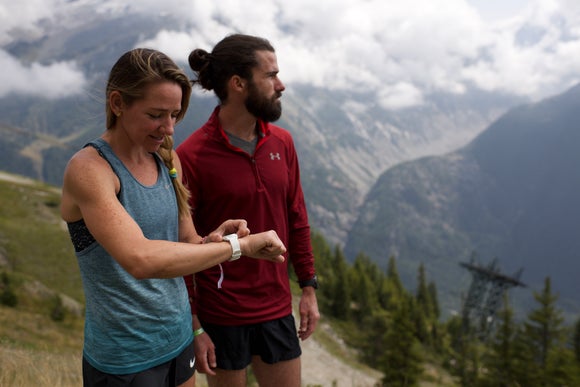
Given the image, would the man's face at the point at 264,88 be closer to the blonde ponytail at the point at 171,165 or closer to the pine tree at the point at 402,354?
the blonde ponytail at the point at 171,165

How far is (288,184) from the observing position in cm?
459

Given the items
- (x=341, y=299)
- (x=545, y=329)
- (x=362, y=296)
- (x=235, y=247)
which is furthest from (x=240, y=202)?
(x=362, y=296)

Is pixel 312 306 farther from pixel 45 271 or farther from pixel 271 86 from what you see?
pixel 45 271

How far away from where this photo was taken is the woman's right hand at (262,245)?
2791 mm

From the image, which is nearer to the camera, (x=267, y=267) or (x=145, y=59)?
(x=145, y=59)

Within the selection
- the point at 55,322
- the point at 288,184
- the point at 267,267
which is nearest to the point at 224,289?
the point at 267,267

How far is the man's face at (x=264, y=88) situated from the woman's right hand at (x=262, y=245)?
1.73 meters

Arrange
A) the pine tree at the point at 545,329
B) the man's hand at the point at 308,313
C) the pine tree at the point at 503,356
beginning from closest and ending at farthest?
the man's hand at the point at 308,313
the pine tree at the point at 503,356
the pine tree at the point at 545,329

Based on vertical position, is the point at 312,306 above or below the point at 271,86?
below

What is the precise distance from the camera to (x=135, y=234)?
94.5 inches

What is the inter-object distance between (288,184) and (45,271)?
46.7m

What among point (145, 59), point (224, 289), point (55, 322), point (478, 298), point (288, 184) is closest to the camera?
point (145, 59)

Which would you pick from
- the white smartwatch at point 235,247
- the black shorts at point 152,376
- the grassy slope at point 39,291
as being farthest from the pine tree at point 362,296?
the white smartwatch at point 235,247

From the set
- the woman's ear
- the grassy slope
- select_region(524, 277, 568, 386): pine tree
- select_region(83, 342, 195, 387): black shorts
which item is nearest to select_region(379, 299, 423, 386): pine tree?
the grassy slope
